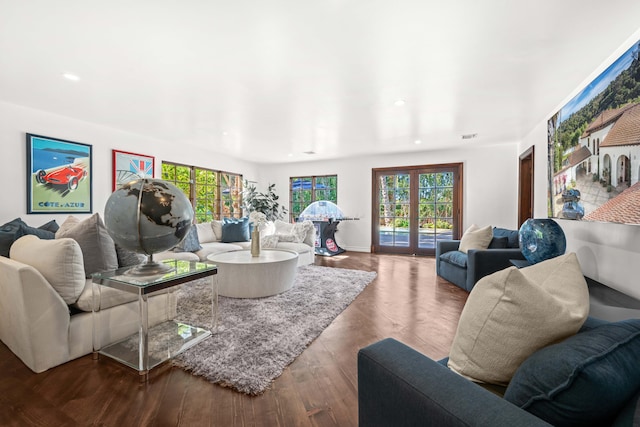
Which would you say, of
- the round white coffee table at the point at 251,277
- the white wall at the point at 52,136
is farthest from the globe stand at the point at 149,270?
the white wall at the point at 52,136

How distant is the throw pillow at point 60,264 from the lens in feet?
5.95

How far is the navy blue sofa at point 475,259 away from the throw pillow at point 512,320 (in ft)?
8.03

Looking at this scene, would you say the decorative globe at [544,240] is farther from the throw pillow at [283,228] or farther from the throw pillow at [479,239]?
the throw pillow at [283,228]

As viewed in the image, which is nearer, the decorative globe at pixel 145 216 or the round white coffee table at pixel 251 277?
the decorative globe at pixel 145 216

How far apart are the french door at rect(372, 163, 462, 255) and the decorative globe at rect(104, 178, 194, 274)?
5242 mm

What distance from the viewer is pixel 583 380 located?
24.2 inches

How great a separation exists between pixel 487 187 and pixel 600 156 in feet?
11.8

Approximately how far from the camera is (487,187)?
18.4ft

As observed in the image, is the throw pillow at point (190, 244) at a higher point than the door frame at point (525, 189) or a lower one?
lower

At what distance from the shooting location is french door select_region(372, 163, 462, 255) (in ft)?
19.6

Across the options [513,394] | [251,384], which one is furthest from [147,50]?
[513,394]

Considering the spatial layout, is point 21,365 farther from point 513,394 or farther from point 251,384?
point 513,394

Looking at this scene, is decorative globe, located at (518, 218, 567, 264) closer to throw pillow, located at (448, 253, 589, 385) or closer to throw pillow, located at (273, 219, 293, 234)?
throw pillow, located at (448, 253, 589, 385)

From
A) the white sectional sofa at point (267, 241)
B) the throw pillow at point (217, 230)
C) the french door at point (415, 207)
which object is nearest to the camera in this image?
the white sectional sofa at point (267, 241)
